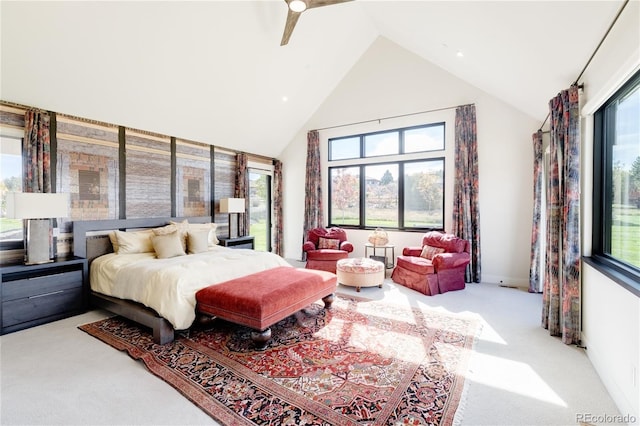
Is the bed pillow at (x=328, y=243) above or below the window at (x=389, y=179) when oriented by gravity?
below

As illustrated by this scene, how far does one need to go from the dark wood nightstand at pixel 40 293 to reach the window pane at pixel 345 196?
4.66m

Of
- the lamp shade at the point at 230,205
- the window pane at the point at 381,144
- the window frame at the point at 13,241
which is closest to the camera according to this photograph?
the window frame at the point at 13,241

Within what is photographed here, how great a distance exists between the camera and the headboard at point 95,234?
3771mm

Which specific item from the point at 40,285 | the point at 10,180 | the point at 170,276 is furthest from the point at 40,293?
the point at 170,276

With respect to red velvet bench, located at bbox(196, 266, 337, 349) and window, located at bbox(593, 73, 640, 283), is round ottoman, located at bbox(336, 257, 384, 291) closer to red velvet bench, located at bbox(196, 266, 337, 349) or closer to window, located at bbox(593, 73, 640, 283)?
red velvet bench, located at bbox(196, 266, 337, 349)

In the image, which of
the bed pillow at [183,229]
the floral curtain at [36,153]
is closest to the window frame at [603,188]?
the bed pillow at [183,229]

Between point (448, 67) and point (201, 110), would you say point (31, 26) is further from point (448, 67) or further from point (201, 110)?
point (448, 67)

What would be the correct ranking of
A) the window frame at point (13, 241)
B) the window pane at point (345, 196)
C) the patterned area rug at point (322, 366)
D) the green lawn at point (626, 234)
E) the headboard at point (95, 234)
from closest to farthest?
the patterned area rug at point (322, 366)
the green lawn at point (626, 234)
the window frame at point (13, 241)
the headboard at point (95, 234)
the window pane at point (345, 196)

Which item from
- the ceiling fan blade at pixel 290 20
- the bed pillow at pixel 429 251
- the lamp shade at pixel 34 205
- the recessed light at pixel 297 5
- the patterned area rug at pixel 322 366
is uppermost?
the ceiling fan blade at pixel 290 20

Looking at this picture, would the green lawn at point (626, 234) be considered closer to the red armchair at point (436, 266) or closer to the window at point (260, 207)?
the red armchair at point (436, 266)

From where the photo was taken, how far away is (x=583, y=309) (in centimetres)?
265

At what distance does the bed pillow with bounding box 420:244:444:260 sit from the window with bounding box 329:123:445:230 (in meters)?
0.81

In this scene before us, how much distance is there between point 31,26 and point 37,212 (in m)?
1.93

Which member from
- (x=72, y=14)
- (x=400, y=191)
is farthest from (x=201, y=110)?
(x=400, y=191)
